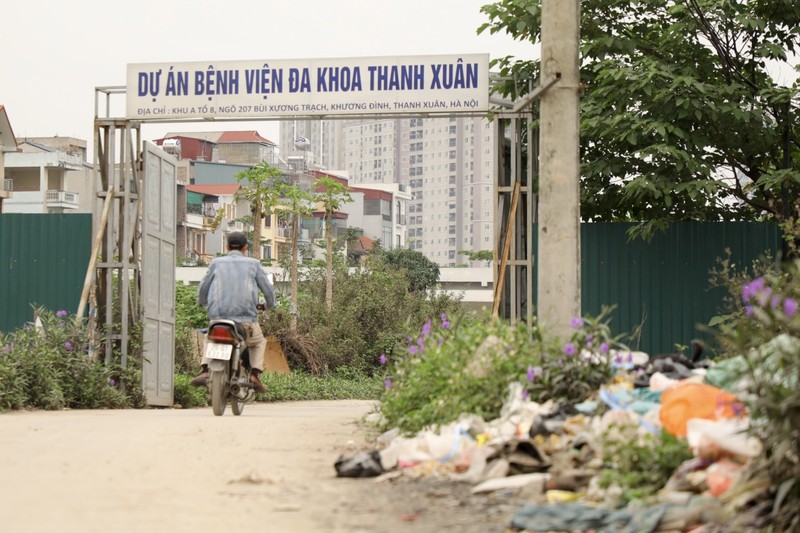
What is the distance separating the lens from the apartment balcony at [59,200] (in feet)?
251

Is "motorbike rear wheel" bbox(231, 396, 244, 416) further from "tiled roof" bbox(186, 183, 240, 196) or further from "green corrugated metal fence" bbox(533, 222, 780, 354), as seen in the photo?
"tiled roof" bbox(186, 183, 240, 196)

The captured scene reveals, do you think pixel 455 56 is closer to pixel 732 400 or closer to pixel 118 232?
pixel 118 232

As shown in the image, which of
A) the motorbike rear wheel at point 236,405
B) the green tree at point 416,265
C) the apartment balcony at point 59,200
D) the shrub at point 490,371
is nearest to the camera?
the shrub at point 490,371

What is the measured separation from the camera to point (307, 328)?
30031 millimetres

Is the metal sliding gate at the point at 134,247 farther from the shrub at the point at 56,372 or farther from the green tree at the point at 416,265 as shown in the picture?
the green tree at the point at 416,265

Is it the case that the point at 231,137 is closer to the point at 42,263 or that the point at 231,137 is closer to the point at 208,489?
the point at 42,263

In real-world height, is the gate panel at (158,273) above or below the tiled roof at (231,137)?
below

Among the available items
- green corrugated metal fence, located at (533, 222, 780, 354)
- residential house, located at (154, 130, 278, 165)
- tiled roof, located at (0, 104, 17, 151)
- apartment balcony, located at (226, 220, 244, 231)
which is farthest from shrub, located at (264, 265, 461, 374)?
residential house, located at (154, 130, 278, 165)

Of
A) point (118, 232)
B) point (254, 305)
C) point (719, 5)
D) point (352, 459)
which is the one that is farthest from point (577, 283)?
point (118, 232)

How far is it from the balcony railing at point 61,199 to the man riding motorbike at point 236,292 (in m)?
67.2

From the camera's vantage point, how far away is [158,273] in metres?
15.8

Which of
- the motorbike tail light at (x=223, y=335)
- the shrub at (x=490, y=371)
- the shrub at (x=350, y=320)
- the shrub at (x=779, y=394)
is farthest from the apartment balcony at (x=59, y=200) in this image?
the shrub at (x=779, y=394)

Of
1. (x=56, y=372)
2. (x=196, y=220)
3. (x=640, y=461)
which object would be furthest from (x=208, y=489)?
(x=196, y=220)

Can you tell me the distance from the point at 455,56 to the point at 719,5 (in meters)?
3.21
